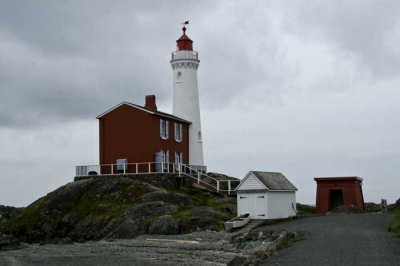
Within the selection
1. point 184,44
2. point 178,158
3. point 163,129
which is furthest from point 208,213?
Answer: point 184,44

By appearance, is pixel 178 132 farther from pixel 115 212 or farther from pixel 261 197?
pixel 261 197

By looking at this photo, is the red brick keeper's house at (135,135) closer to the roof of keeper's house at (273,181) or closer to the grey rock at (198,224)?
the roof of keeper's house at (273,181)

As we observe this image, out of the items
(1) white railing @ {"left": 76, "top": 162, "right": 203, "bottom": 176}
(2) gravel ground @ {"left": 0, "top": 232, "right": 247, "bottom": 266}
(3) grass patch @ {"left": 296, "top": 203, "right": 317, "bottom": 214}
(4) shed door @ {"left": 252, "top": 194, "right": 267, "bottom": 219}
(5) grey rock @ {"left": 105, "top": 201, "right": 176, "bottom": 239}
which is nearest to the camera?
(2) gravel ground @ {"left": 0, "top": 232, "right": 247, "bottom": 266}

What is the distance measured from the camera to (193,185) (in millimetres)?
40906

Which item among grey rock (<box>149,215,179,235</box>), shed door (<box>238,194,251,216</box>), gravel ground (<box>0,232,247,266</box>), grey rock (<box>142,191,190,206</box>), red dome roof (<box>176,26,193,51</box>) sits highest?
red dome roof (<box>176,26,193,51</box>)

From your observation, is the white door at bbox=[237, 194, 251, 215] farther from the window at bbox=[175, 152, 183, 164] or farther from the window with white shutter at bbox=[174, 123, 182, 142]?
the window with white shutter at bbox=[174, 123, 182, 142]

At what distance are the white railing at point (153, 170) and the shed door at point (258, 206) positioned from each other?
6.83 meters

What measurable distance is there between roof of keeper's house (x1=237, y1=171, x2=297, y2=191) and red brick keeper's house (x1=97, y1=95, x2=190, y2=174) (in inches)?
369

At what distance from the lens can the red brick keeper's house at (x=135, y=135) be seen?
1672 inches

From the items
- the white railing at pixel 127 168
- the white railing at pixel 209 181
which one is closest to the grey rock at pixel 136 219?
the white railing at pixel 209 181

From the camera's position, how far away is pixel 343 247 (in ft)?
65.9

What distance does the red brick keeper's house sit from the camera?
42.5 meters

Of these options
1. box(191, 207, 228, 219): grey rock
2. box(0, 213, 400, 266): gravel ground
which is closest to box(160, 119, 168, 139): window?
box(191, 207, 228, 219): grey rock

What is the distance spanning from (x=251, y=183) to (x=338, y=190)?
9560 mm
